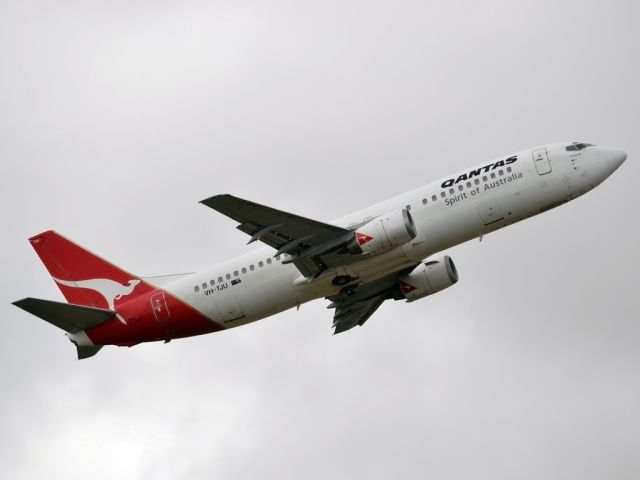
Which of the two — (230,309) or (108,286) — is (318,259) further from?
(108,286)

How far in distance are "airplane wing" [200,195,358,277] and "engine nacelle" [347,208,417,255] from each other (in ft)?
2.22

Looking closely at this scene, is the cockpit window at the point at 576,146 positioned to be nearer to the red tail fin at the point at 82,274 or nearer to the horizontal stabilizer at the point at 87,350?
the red tail fin at the point at 82,274

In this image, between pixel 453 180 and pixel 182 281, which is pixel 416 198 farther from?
pixel 182 281

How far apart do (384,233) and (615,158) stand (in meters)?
12.3

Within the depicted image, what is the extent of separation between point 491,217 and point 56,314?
22724 millimetres

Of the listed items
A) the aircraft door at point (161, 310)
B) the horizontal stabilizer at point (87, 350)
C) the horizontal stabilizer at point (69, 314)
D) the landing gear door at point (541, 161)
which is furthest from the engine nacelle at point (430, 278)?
the horizontal stabilizer at point (87, 350)

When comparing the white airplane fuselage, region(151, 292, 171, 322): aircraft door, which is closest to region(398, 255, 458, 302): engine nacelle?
the white airplane fuselage

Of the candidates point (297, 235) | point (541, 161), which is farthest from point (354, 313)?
point (541, 161)

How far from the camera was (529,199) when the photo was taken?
51.0 m

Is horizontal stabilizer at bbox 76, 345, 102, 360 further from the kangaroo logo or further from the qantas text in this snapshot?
the qantas text

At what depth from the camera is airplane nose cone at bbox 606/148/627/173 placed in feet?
Result: 169

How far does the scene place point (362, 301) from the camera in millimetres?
59969

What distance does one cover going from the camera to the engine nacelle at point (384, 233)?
49.7m

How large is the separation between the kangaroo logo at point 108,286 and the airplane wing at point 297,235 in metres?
9.52
